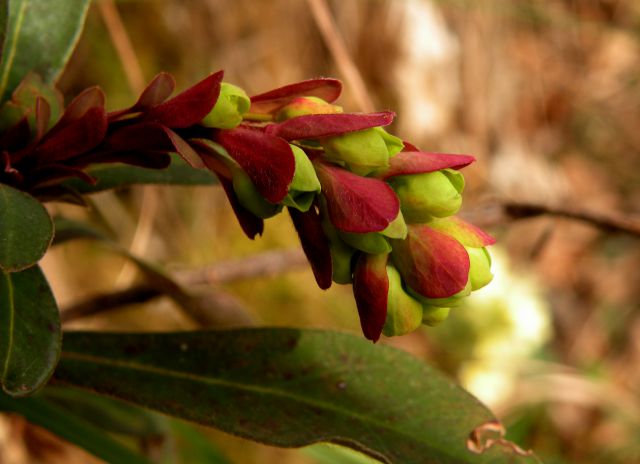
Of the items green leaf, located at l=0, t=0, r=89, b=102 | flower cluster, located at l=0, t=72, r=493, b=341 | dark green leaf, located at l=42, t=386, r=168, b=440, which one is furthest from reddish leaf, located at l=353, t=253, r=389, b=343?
dark green leaf, located at l=42, t=386, r=168, b=440

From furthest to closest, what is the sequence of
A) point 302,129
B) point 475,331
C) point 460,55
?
point 460,55 < point 475,331 < point 302,129

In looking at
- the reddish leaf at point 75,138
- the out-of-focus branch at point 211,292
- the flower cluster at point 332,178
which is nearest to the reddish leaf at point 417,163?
the flower cluster at point 332,178

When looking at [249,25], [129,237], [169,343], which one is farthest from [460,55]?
[169,343]

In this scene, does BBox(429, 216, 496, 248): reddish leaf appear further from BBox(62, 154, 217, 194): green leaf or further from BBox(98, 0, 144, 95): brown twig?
BBox(98, 0, 144, 95): brown twig

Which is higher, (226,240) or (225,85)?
(225,85)

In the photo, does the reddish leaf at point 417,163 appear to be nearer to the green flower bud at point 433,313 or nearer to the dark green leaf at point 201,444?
the green flower bud at point 433,313

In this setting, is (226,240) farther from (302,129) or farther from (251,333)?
(302,129)
